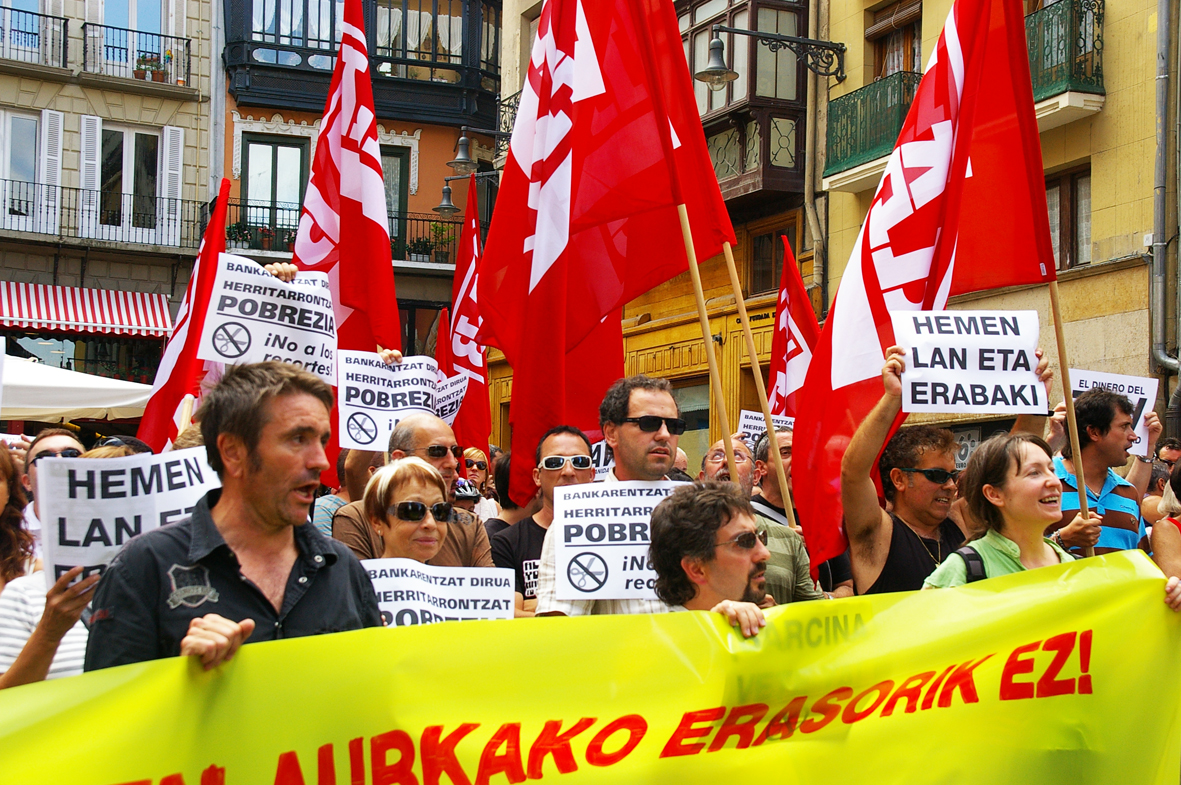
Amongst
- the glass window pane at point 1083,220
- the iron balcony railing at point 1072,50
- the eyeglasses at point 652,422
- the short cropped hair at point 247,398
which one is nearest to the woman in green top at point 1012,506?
the eyeglasses at point 652,422

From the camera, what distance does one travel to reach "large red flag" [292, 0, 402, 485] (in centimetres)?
750

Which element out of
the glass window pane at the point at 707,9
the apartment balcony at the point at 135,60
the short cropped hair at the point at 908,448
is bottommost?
the short cropped hair at the point at 908,448

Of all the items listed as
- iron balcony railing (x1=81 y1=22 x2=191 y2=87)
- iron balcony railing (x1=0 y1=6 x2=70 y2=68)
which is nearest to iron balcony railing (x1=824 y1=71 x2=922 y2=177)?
iron balcony railing (x1=81 y1=22 x2=191 y2=87)

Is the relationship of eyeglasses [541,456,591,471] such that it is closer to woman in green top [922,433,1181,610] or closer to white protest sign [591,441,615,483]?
white protest sign [591,441,615,483]

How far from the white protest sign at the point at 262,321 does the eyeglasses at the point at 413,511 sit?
1.65 metres

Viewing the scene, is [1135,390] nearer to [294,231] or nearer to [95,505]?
[95,505]

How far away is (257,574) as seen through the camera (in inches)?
122

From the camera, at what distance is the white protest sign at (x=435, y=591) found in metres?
4.15

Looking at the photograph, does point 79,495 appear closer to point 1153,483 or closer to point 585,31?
point 585,31

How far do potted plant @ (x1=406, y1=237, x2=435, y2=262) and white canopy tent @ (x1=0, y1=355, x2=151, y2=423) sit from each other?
18861 millimetres

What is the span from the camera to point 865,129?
63.2 feet

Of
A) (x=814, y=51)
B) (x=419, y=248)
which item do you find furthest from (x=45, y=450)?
(x=419, y=248)

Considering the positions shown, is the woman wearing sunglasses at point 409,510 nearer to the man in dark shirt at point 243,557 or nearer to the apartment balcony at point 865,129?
the man in dark shirt at point 243,557

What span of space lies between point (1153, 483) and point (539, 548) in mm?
5409
